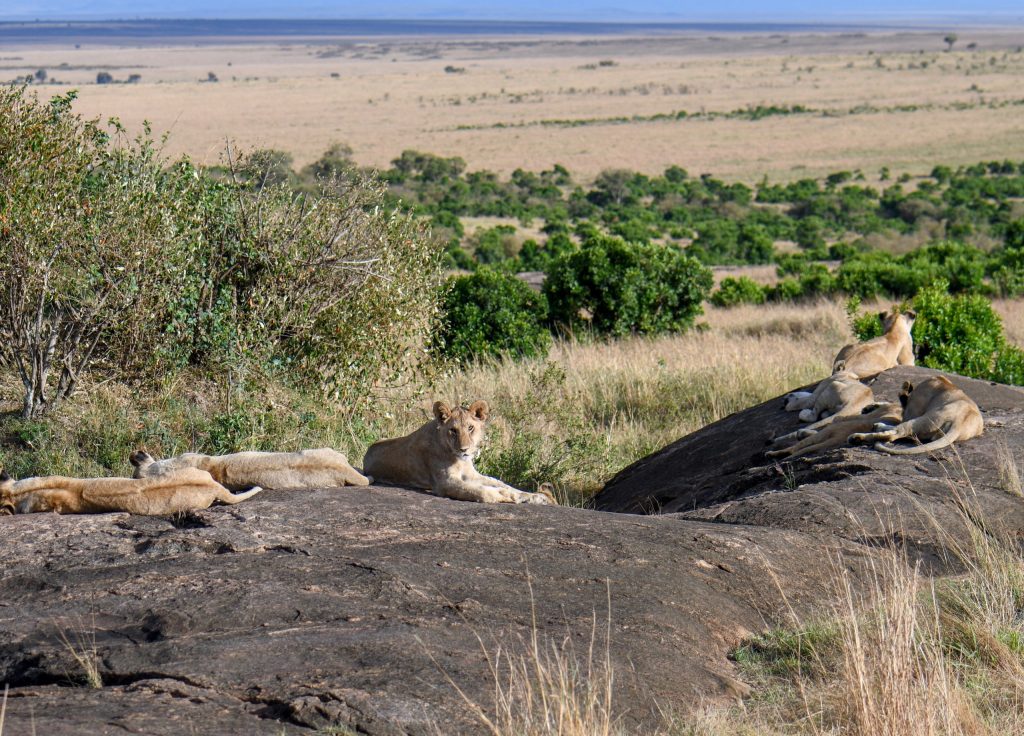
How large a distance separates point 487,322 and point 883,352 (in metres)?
7.11

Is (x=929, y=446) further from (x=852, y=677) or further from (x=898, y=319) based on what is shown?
(x=852, y=677)

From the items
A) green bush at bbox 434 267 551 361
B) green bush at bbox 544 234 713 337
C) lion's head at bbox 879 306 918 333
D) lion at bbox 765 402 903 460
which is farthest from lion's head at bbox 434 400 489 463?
green bush at bbox 544 234 713 337

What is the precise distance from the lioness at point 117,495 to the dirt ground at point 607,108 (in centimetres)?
2047

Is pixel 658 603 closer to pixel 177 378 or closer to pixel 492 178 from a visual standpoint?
pixel 177 378

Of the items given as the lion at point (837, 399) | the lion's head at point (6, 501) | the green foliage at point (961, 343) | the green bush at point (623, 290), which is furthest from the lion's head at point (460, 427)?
the green bush at point (623, 290)

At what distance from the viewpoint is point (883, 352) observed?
11000mm

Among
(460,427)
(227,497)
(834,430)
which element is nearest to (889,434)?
(834,430)

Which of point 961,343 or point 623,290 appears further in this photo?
point 623,290

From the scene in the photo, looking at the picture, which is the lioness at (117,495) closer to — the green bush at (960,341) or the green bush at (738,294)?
the green bush at (960,341)

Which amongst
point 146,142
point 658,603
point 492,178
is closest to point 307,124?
point 492,178

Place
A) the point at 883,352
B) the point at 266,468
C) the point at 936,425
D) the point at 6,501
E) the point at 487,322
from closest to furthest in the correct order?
the point at 6,501 < the point at 266,468 < the point at 936,425 < the point at 883,352 < the point at 487,322

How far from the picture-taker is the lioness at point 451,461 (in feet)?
24.7

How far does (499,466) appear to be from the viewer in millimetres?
10188

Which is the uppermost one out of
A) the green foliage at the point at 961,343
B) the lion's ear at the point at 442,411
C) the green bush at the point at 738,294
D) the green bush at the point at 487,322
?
the lion's ear at the point at 442,411
